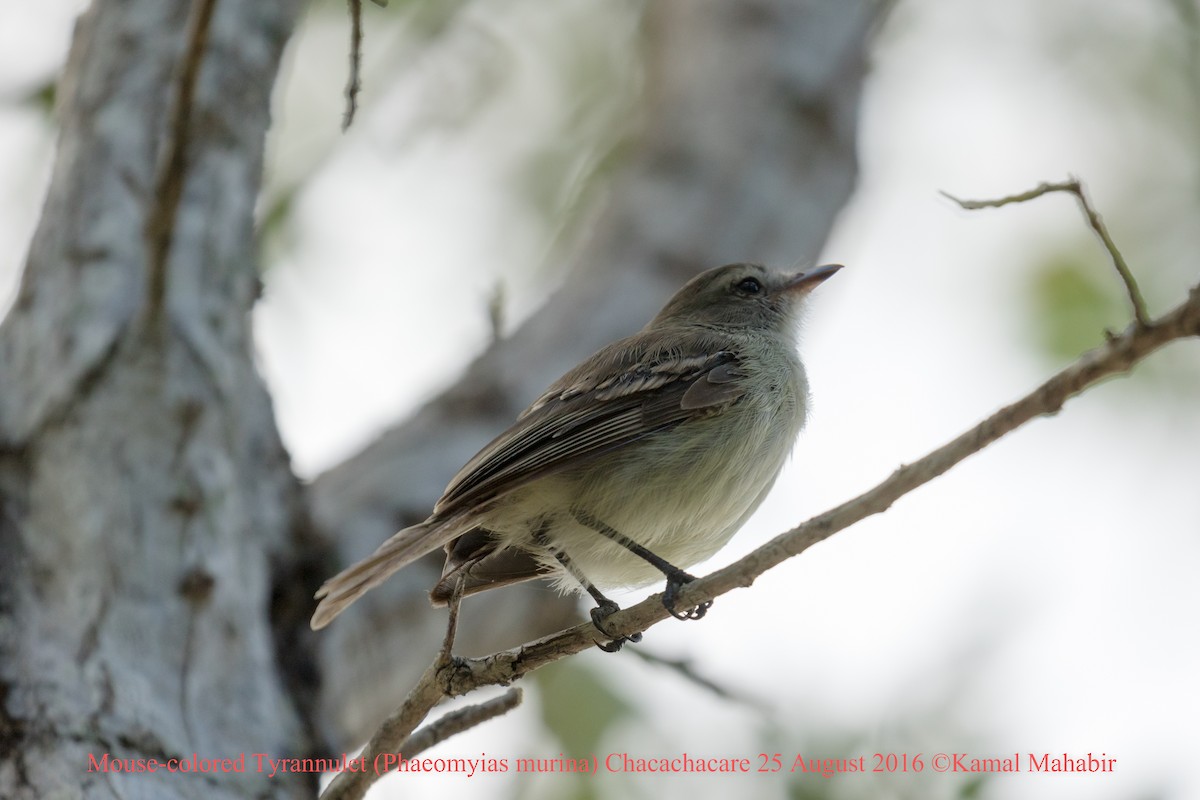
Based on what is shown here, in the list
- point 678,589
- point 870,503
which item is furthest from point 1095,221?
point 678,589

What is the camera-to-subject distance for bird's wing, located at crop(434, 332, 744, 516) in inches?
161

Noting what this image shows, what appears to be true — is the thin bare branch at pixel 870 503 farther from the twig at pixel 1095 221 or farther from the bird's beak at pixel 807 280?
the bird's beak at pixel 807 280

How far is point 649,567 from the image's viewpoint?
429 cm

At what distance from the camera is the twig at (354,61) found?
3.31 meters

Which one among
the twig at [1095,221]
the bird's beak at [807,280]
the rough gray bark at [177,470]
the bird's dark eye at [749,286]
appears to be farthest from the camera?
the bird's dark eye at [749,286]

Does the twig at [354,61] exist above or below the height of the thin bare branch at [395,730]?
above

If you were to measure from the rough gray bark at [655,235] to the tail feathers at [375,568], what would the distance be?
1.34 ft

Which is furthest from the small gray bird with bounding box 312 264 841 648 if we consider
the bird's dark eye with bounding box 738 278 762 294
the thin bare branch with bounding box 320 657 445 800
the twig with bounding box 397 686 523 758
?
the bird's dark eye with bounding box 738 278 762 294

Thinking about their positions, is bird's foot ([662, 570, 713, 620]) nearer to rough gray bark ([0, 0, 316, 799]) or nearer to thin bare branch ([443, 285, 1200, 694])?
thin bare branch ([443, 285, 1200, 694])

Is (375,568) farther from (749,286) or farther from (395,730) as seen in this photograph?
(749,286)

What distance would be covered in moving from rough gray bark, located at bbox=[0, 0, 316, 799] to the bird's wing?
2.38ft

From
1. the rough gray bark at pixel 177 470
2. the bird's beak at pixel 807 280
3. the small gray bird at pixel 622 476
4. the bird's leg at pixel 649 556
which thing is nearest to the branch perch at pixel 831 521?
the bird's leg at pixel 649 556

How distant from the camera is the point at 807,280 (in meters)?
5.54

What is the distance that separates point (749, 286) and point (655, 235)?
58 centimetres
